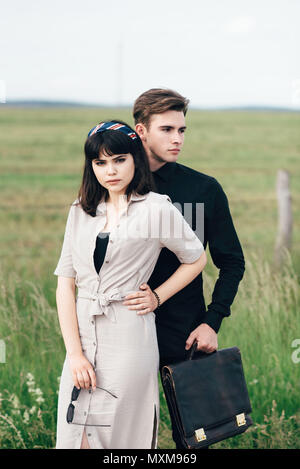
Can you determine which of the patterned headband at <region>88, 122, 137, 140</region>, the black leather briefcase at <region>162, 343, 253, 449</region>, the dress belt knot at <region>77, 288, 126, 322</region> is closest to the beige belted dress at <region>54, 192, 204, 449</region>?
the dress belt knot at <region>77, 288, 126, 322</region>

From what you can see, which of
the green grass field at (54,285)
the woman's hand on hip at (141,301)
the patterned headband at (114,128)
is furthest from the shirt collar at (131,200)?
the green grass field at (54,285)

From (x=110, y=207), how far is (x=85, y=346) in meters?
0.57

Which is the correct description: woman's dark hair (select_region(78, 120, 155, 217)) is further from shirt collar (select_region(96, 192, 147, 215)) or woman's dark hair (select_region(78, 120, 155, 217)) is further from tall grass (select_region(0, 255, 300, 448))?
tall grass (select_region(0, 255, 300, 448))

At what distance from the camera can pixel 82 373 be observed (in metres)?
2.24

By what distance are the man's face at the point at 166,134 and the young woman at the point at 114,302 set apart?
202mm

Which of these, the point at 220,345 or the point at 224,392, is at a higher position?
the point at 224,392

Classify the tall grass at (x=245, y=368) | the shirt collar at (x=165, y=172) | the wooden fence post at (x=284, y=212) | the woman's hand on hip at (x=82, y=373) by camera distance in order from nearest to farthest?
the woman's hand on hip at (x=82, y=373), the shirt collar at (x=165, y=172), the tall grass at (x=245, y=368), the wooden fence post at (x=284, y=212)

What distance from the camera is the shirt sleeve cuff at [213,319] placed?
267cm

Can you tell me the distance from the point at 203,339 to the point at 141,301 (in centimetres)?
45

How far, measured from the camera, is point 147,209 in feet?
7.57

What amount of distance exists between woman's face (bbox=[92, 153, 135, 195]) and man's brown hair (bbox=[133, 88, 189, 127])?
0.34 metres

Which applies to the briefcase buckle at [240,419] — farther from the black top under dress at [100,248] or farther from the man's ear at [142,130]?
the man's ear at [142,130]
